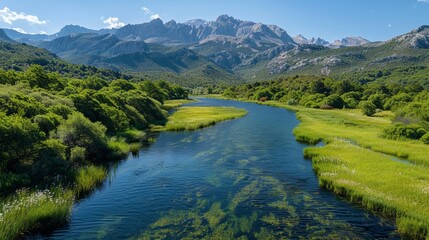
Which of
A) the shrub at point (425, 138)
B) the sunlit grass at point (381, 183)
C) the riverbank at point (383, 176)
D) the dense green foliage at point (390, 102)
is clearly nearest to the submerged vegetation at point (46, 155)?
the sunlit grass at point (381, 183)

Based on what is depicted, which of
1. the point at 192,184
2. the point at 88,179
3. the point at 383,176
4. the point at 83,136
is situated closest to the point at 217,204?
the point at 192,184

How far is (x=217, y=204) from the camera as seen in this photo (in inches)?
1217

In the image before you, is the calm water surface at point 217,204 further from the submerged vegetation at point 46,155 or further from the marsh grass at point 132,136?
the marsh grass at point 132,136

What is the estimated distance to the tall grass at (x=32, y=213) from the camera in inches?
862

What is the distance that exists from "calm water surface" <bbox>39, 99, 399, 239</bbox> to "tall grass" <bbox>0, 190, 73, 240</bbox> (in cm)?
116

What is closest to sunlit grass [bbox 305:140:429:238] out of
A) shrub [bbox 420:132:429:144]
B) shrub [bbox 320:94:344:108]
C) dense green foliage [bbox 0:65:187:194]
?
shrub [bbox 420:132:429:144]

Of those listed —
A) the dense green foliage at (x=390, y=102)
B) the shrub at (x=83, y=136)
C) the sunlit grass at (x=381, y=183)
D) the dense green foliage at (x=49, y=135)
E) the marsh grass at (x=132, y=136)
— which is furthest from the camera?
the dense green foliage at (x=390, y=102)

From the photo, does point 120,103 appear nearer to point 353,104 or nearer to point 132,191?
point 132,191

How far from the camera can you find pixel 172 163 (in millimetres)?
46781

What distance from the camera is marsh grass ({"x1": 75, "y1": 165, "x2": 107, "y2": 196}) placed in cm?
3314

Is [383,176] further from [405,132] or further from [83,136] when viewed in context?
[83,136]

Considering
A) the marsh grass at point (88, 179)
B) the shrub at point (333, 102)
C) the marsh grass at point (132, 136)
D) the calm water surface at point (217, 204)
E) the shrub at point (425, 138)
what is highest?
the shrub at point (333, 102)

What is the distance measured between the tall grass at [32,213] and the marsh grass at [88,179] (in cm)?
435

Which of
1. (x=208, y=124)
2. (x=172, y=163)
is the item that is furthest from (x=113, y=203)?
(x=208, y=124)
